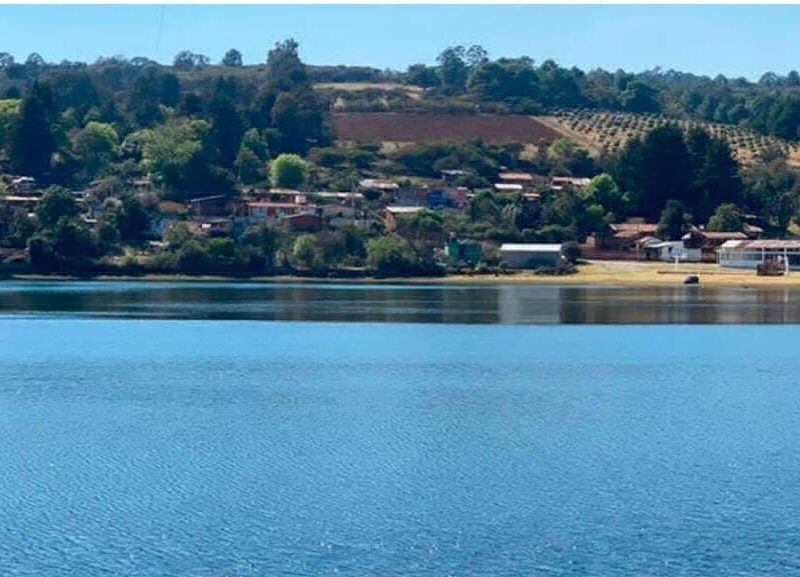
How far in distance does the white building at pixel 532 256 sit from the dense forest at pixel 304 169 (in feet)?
12.5

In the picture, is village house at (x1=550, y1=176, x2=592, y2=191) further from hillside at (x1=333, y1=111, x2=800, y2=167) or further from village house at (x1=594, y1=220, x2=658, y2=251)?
hillside at (x1=333, y1=111, x2=800, y2=167)

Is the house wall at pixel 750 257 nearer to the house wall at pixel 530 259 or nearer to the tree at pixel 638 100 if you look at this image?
the house wall at pixel 530 259

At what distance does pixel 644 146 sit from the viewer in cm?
9950

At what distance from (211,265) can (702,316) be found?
31.3 meters

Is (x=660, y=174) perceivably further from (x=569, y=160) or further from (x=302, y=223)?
(x=302, y=223)

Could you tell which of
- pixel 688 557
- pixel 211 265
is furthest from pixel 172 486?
pixel 211 265

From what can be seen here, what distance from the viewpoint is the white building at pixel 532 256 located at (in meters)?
85.4

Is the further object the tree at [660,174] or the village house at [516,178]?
the village house at [516,178]

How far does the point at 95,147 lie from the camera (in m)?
109

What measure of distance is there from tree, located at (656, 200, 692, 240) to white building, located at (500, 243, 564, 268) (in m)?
8.82

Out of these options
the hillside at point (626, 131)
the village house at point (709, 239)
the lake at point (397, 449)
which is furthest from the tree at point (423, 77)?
the lake at point (397, 449)

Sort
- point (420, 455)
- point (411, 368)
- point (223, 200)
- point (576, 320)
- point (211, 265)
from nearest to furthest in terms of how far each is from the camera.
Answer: point (420, 455), point (411, 368), point (576, 320), point (211, 265), point (223, 200)

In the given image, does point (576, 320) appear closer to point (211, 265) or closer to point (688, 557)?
point (211, 265)

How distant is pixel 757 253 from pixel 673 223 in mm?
8284
